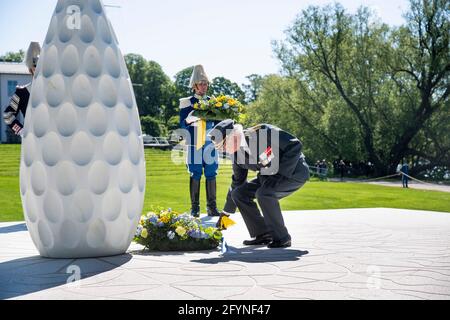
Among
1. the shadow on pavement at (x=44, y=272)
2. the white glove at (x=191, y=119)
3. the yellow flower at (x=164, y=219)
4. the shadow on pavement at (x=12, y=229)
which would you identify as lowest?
the shadow on pavement at (x=12, y=229)

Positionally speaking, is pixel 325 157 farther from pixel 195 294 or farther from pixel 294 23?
pixel 195 294

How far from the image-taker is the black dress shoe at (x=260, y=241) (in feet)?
25.8

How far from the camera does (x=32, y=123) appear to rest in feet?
21.2

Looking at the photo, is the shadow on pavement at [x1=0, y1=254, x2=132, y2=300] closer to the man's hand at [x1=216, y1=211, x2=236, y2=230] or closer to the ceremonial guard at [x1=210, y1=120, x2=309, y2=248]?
the man's hand at [x1=216, y1=211, x2=236, y2=230]

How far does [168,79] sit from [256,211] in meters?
75.8

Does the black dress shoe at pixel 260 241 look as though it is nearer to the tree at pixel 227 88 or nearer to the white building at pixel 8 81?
the white building at pixel 8 81

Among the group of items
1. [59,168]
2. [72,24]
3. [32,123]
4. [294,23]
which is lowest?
[59,168]

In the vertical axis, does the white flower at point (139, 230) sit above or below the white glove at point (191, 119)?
below

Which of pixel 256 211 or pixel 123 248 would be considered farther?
pixel 256 211

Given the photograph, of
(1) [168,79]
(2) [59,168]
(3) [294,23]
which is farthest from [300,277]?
(1) [168,79]

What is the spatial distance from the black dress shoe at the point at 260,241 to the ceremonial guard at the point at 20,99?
4.53 metres

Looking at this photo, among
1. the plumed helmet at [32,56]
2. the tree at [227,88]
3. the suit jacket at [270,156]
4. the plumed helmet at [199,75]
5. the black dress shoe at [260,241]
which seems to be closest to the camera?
the suit jacket at [270,156]

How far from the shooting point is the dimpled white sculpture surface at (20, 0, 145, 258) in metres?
6.28

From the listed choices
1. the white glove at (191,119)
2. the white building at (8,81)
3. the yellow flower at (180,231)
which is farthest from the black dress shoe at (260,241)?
the white building at (8,81)
